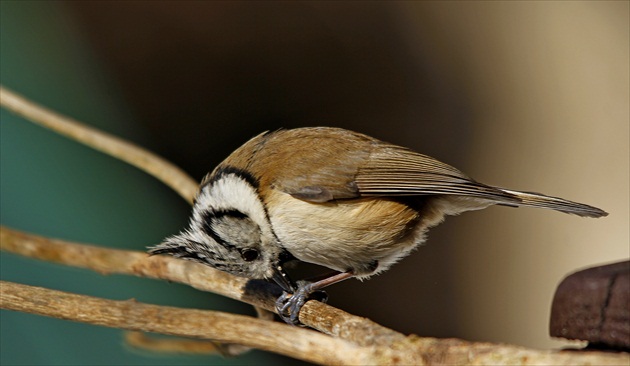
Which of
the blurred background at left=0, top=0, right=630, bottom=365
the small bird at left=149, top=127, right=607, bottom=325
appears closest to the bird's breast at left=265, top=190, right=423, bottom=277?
the small bird at left=149, top=127, right=607, bottom=325

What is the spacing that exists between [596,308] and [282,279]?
3.28 feet

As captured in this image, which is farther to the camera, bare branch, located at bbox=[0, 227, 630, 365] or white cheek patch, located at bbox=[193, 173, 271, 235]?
white cheek patch, located at bbox=[193, 173, 271, 235]

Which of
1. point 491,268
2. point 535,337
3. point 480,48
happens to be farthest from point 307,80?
point 535,337

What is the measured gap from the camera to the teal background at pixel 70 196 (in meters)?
2.29

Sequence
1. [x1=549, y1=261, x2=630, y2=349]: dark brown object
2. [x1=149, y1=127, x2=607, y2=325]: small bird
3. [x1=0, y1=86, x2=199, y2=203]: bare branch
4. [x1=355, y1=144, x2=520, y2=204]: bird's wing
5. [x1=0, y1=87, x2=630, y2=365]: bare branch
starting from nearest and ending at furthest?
1. [x1=549, y1=261, x2=630, y2=349]: dark brown object
2. [x1=0, y1=87, x2=630, y2=365]: bare branch
3. [x1=149, y1=127, x2=607, y2=325]: small bird
4. [x1=355, y1=144, x2=520, y2=204]: bird's wing
5. [x1=0, y1=86, x2=199, y2=203]: bare branch

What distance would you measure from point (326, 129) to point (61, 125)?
77 centimetres

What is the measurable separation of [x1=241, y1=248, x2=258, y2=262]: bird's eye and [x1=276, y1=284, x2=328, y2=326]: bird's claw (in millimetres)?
138

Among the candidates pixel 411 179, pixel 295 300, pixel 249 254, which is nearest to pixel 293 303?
pixel 295 300

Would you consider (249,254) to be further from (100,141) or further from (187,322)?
(100,141)

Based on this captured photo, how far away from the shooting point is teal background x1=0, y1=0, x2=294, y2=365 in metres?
2.29

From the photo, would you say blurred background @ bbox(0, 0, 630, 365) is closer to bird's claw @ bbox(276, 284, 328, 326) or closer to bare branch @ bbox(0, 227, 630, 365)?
bare branch @ bbox(0, 227, 630, 365)

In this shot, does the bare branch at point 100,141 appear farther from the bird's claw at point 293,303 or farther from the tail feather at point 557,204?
the tail feather at point 557,204

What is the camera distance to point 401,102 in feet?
11.7

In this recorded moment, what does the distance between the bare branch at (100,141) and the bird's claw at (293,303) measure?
0.48 meters
